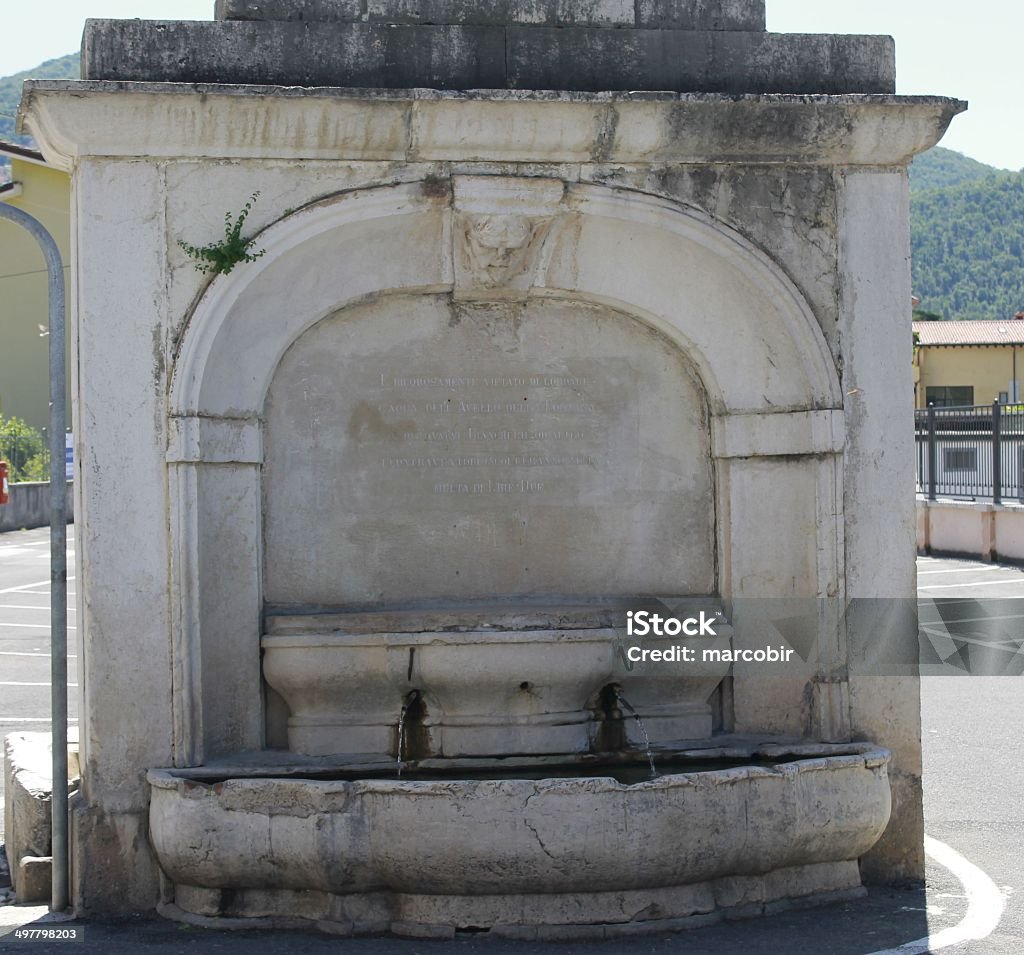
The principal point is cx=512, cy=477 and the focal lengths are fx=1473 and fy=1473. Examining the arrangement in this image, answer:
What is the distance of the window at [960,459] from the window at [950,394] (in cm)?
3862

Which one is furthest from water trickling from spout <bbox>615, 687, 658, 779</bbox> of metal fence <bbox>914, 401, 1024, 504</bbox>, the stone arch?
metal fence <bbox>914, 401, 1024, 504</bbox>

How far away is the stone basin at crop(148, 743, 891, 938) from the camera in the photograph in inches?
227

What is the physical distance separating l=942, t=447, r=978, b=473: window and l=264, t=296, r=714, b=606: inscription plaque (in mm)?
16475

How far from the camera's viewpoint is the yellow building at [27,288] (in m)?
32.6

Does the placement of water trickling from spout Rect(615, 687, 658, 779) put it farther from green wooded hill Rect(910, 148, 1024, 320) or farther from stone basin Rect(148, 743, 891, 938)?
green wooded hill Rect(910, 148, 1024, 320)

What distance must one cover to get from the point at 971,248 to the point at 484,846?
522ft

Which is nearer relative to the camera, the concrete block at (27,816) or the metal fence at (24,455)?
the concrete block at (27,816)

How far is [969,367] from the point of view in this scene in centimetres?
6088

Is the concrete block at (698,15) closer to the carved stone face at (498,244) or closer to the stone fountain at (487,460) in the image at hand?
the stone fountain at (487,460)

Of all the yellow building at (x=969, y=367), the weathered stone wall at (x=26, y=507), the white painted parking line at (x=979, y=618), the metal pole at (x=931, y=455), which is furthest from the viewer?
the yellow building at (x=969, y=367)

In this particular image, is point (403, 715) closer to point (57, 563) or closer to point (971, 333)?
point (57, 563)

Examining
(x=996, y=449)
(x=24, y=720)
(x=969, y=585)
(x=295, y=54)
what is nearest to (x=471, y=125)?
(x=295, y=54)

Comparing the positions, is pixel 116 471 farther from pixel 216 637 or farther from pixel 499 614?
pixel 499 614

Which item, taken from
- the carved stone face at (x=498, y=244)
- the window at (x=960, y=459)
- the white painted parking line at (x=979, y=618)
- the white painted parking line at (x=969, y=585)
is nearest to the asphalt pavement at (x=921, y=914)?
the carved stone face at (x=498, y=244)
